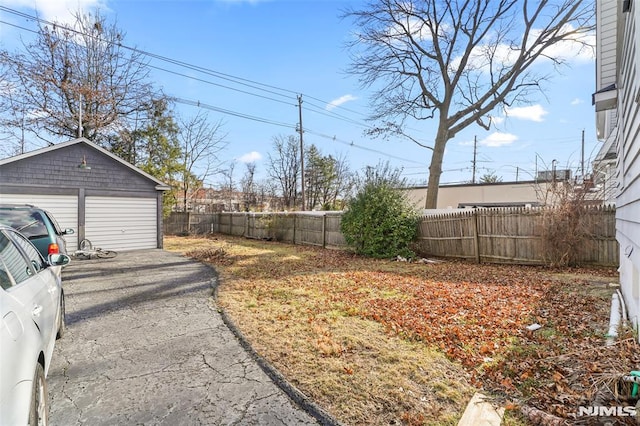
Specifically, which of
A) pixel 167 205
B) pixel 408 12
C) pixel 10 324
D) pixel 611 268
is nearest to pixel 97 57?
pixel 167 205

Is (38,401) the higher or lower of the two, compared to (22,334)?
lower

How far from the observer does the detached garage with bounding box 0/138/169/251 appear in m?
9.84

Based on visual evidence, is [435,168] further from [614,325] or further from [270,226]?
[614,325]

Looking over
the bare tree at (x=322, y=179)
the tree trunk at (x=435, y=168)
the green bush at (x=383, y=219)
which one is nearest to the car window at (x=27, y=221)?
the green bush at (x=383, y=219)

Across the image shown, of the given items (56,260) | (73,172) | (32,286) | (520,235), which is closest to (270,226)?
(73,172)

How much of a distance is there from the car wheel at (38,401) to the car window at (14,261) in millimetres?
633

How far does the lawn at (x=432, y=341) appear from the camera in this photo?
2.35m

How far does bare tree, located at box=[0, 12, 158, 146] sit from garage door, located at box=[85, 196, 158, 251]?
4837 mm

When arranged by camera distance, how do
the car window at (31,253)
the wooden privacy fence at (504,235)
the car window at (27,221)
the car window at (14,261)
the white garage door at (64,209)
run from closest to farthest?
the car window at (14,261) → the car window at (31,253) → the car window at (27,221) → the wooden privacy fence at (504,235) → the white garage door at (64,209)

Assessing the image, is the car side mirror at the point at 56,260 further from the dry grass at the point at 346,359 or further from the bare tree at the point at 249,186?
the bare tree at the point at 249,186

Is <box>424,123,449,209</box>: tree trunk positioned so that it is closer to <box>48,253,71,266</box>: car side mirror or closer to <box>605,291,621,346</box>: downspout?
<box>605,291,621,346</box>: downspout

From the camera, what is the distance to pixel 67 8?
16.3 m

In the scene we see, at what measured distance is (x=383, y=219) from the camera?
1038cm

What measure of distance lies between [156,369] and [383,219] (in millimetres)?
8368
